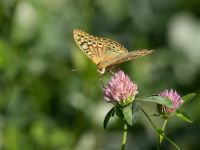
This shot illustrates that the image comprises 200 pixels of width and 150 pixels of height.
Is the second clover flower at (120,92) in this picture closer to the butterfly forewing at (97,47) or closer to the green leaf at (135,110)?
the green leaf at (135,110)

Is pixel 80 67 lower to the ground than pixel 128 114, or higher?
lower

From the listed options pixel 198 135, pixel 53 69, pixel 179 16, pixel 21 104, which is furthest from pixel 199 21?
pixel 21 104

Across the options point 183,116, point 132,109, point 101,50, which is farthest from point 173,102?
point 101,50

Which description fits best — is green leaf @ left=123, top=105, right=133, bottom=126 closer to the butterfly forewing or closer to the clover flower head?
the clover flower head

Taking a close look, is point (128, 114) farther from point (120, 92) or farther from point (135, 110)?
point (120, 92)

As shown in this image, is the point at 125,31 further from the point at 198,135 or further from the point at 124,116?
the point at 124,116
